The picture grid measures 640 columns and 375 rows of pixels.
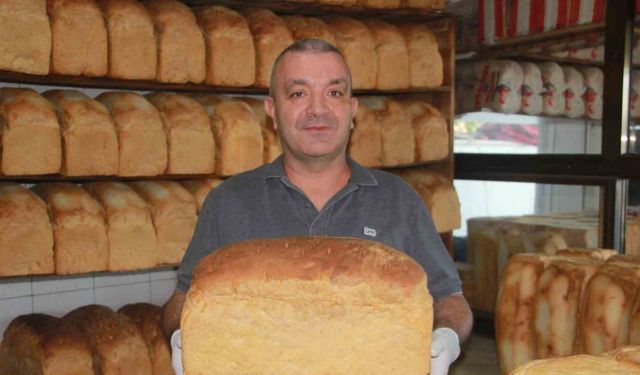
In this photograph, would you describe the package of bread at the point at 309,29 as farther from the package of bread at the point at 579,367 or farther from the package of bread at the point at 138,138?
the package of bread at the point at 579,367

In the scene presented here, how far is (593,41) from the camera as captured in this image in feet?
11.1

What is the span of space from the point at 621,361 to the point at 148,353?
1994mm

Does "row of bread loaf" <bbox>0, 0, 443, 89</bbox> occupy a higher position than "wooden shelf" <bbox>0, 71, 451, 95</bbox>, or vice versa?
"row of bread loaf" <bbox>0, 0, 443, 89</bbox>

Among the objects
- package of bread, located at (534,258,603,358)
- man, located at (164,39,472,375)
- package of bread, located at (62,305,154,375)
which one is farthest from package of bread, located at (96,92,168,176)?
package of bread, located at (534,258,603,358)

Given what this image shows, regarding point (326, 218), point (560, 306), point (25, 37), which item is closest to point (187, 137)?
point (25, 37)

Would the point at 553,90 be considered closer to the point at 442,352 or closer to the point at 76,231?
the point at 76,231

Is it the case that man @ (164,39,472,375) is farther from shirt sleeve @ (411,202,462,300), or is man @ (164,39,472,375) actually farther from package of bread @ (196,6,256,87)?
package of bread @ (196,6,256,87)

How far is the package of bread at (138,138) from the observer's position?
2.75 m

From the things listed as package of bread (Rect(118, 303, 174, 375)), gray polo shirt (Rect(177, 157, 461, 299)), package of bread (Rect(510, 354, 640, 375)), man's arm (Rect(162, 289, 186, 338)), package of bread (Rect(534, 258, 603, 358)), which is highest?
gray polo shirt (Rect(177, 157, 461, 299))

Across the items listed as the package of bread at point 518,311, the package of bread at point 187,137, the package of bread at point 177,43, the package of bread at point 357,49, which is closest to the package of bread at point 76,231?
the package of bread at point 187,137

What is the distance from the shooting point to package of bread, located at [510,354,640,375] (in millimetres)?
1140

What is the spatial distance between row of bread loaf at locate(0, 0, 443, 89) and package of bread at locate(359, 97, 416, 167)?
0.12 m

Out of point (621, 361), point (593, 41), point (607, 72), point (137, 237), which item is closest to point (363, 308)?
point (621, 361)

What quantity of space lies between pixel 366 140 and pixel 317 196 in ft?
5.12
